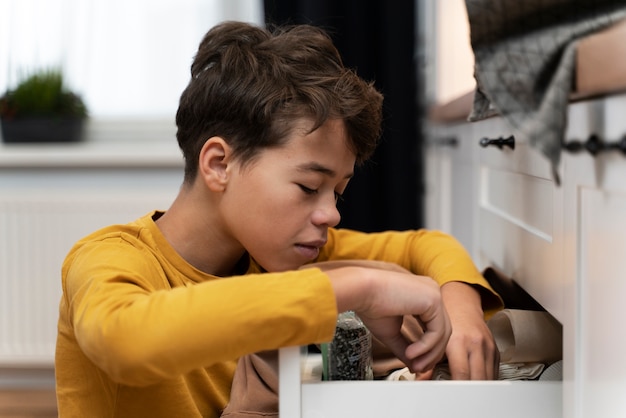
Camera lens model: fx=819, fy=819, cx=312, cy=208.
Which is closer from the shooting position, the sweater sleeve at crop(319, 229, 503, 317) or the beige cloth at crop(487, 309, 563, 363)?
the beige cloth at crop(487, 309, 563, 363)

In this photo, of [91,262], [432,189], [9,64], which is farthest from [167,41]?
[91,262]

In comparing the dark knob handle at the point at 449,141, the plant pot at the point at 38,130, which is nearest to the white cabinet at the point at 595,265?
the dark knob handle at the point at 449,141

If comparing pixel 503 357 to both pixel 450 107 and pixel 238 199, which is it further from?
pixel 450 107

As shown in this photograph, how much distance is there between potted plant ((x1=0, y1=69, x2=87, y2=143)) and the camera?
2520mm

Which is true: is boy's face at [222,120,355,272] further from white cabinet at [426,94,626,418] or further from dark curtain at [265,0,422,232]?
dark curtain at [265,0,422,232]

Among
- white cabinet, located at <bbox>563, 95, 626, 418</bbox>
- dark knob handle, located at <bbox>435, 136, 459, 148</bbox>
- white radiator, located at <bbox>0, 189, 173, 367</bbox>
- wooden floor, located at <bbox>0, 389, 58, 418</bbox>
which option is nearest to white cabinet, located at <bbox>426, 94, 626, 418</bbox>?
white cabinet, located at <bbox>563, 95, 626, 418</bbox>

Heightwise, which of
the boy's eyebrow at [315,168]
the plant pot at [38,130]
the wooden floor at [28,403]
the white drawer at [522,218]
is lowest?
the wooden floor at [28,403]

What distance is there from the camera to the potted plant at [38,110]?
252 centimetres

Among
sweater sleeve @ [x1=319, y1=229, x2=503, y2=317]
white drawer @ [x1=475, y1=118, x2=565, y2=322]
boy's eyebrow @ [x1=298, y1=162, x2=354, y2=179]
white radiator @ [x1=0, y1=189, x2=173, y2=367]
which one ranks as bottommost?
white radiator @ [x1=0, y1=189, x2=173, y2=367]

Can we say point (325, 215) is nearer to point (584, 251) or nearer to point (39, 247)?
point (584, 251)

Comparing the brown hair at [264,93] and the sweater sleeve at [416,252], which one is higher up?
the brown hair at [264,93]

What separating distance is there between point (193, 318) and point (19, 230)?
186 cm

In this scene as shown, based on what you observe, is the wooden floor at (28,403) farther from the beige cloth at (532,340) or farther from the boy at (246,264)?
the beige cloth at (532,340)

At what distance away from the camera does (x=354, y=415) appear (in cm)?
77
